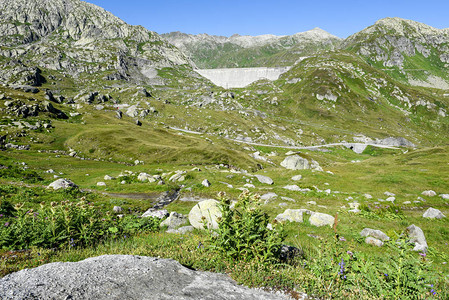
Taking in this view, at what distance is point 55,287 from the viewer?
5203 mm

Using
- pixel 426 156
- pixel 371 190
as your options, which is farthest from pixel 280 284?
pixel 426 156

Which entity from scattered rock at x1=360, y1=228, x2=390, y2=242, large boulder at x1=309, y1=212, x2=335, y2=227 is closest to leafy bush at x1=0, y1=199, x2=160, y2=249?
large boulder at x1=309, y1=212, x2=335, y2=227

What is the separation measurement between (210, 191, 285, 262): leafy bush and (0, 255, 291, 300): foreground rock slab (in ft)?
3.35

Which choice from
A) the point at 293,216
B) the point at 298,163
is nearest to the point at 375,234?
the point at 293,216

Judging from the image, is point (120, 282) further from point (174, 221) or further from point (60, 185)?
point (60, 185)

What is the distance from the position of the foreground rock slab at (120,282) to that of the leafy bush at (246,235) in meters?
1.02

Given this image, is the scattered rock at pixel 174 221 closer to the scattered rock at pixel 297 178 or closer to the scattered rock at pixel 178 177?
the scattered rock at pixel 178 177

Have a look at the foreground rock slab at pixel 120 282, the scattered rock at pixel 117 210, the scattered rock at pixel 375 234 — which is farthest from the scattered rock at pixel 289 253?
the scattered rock at pixel 117 210

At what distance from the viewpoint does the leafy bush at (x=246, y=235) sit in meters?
7.59

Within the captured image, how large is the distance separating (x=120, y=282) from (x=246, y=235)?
410 centimetres

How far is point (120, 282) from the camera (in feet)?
19.0

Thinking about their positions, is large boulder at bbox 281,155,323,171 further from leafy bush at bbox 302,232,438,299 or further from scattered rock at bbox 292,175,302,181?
leafy bush at bbox 302,232,438,299

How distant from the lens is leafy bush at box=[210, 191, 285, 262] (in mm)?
7590

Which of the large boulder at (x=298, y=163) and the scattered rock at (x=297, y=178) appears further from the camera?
the large boulder at (x=298, y=163)
